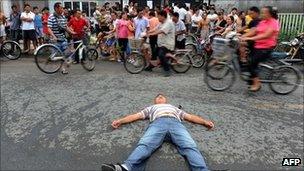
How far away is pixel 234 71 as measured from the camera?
27.8ft

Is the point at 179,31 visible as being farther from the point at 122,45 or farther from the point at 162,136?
the point at 162,136

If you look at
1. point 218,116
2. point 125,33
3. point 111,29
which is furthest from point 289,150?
point 111,29

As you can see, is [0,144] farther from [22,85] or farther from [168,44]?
[168,44]

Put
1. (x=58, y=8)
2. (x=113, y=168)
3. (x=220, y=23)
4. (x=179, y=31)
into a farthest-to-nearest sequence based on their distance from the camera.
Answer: (x=220, y=23), (x=179, y=31), (x=58, y=8), (x=113, y=168)

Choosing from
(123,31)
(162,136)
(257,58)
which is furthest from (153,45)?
(162,136)

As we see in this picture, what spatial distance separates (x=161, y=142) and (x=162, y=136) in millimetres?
93

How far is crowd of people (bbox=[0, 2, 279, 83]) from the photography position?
8.13 metres

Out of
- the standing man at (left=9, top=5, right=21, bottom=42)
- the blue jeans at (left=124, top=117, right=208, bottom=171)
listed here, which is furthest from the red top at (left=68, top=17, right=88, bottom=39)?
the blue jeans at (left=124, top=117, right=208, bottom=171)

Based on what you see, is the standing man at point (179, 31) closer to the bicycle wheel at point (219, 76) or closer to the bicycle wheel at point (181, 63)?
the bicycle wheel at point (181, 63)

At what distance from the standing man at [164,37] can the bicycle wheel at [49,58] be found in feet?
8.14

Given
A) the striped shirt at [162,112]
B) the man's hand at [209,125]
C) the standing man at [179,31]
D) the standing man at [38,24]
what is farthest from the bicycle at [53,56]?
the man's hand at [209,125]

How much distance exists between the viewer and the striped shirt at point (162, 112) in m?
6.22

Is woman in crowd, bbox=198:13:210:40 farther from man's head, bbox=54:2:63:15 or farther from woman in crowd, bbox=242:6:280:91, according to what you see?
woman in crowd, bbox=242:6:280:91

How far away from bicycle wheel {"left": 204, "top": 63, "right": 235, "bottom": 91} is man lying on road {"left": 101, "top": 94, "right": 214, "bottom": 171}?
7.29ft
